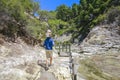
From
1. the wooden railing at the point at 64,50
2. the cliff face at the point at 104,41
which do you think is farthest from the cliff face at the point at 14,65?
the cliff face at the point at 104,41

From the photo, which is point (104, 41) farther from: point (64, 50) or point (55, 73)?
point (55, 73)

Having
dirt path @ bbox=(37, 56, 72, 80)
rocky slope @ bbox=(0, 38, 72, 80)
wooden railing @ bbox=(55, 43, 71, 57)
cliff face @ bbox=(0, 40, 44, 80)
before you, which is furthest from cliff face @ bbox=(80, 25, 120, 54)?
dirt path @ bbox=(37, 56, 72, 80)

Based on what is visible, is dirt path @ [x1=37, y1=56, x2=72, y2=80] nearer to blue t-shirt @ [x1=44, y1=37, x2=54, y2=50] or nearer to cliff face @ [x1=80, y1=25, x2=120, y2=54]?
blue t-shirt @ [x1=44, y1=37, x2=54, y2=50]

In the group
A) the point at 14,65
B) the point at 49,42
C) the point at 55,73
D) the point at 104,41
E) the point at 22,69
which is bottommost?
the point at 55,73

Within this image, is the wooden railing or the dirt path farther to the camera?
the wooden railing

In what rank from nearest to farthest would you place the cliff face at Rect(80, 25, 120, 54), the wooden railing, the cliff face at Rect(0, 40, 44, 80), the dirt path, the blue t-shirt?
the cliff face at Rect(0, 40, 44, 80), the dirt path, the blue t-shirt, the wooden railing, the cliff face at Rect(80, 25, 120, 54)

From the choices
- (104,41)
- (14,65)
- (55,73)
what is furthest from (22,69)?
(104,41)

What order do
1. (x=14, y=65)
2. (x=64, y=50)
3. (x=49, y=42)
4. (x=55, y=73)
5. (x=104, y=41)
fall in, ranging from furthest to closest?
(x=104, y=41) → (x=64, y=50) → (x=49, y=42) → (x=14, y=65) → (x=55, y=73)

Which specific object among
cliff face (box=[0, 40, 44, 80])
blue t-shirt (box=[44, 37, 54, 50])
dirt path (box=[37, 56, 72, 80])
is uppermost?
blue t-shirt (box=[44, 37, 54, 50])

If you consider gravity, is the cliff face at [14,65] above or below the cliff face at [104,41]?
below

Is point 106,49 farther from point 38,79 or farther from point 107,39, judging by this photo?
point 38,79

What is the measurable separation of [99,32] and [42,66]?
22.9 meters

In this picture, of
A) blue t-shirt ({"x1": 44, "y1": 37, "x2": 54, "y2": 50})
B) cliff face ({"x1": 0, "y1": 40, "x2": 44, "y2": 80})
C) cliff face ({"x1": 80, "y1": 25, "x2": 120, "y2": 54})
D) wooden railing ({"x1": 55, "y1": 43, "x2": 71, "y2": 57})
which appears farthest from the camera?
cliff face ({"x1": 80, "y1": 25, "x2": 120, "y2": 54})

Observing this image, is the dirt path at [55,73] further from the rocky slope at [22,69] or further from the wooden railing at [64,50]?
the wooden railing at [64,50]
